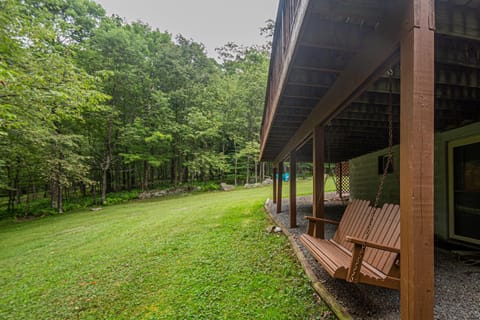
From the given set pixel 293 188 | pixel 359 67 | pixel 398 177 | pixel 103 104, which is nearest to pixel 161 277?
pixel 293 188

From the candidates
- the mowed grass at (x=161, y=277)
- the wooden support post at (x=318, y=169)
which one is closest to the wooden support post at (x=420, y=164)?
the mowed grass at (x=161, y=277)

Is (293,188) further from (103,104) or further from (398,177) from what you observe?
(103,104)

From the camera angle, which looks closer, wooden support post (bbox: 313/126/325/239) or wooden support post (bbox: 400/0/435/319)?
wooden support post (bbox: 400/0/435/319)

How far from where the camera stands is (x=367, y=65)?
5.93 feet

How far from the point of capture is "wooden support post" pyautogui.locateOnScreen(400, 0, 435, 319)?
47.1 inches

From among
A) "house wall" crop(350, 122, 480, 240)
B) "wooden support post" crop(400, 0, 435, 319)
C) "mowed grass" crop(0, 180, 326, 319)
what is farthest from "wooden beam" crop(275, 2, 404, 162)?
"house wall" crop(350, 122, 480, 240)

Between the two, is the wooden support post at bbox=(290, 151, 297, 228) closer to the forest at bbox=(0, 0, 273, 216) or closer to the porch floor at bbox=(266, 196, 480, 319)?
the porch floor at bbox=(266, 196, 480, 319)

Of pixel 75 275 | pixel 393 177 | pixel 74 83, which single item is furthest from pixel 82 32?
pixel 393 177

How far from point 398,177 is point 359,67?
18.2ft

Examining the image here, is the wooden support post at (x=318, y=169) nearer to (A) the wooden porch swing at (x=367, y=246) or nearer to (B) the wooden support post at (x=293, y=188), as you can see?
(A) the wooden porch swing at (x=367, y=246)

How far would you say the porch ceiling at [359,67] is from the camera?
156cm

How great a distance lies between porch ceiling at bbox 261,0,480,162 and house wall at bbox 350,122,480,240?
22 cm

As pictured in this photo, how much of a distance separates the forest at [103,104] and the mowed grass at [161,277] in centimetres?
300

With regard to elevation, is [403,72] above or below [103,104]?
below
